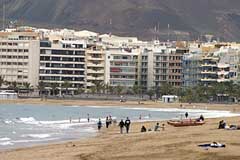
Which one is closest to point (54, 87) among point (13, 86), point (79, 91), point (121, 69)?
point (79, 91)

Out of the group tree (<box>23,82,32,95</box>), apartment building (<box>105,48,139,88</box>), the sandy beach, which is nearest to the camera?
the sandy beach

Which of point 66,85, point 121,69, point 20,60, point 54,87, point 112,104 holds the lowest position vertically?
point 112,104

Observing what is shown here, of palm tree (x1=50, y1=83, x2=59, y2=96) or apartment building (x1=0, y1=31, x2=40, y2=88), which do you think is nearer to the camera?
palm tree (x1=50, y1=83, x2=59, y2=96)

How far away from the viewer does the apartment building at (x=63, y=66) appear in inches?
6880

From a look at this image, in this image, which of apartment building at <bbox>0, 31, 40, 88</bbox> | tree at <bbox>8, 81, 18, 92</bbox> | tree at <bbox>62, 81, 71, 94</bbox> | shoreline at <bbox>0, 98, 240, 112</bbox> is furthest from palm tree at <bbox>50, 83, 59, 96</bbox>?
shoreline at <bbox>0, 98, 240, 112</bbox>

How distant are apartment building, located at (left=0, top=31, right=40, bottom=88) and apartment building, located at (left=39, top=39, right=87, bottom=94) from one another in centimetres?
156

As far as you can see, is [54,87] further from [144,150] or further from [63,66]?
[144,150]

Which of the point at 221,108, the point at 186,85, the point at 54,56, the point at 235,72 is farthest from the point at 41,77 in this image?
the point at 221,108

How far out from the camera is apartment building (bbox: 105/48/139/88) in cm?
17900

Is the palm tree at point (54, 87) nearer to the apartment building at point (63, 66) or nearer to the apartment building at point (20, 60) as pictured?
the apartment building at point (63, 66)

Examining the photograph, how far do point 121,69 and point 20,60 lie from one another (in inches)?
890

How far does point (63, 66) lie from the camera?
17475 cm

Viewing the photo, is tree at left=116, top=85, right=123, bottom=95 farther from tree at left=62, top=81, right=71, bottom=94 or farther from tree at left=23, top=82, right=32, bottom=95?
tree at left=23, top=82, right=32, bottom=95

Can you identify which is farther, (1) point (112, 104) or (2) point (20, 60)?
(2) point (20, 60)
